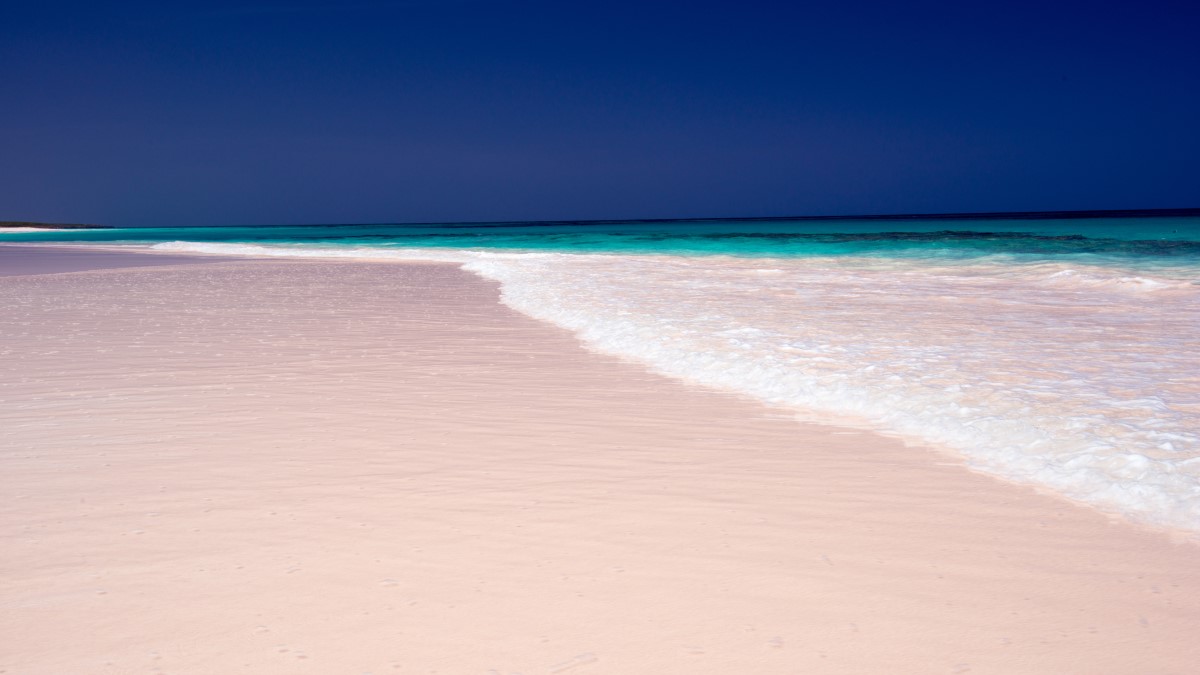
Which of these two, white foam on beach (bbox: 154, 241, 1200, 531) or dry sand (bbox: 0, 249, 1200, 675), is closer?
dry sand (bbox: 0, 249, 1200, 675)

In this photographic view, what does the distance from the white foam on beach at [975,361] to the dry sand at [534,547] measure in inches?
15.6

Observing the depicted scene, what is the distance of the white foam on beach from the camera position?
4.00 metres

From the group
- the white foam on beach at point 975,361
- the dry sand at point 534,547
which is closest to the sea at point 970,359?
the white foam on beach at point 975,361

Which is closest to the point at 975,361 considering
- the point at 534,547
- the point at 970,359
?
the point at 970,359

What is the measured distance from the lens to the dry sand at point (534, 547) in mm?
2316

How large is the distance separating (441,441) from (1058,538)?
2739 millimetres

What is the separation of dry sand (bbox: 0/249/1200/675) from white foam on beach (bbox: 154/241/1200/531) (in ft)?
1.30

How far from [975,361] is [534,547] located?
→ 4596 millimetres

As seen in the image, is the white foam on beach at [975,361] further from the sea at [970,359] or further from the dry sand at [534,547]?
the dry sand at [534,547]

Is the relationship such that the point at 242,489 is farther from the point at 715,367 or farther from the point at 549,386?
the point at 715,367

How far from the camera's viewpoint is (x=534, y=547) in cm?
301

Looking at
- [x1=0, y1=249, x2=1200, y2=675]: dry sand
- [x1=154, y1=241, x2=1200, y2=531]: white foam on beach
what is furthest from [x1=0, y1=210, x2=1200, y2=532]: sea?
[x1=0, y1=249, x2=1200, y2=675]: dry sand

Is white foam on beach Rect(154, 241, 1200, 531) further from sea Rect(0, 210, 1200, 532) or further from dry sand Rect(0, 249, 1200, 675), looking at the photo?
dry sand Rect(0, 249, 1200, 675)

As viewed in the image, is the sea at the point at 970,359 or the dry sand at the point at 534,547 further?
the sea at the point at 970,359
